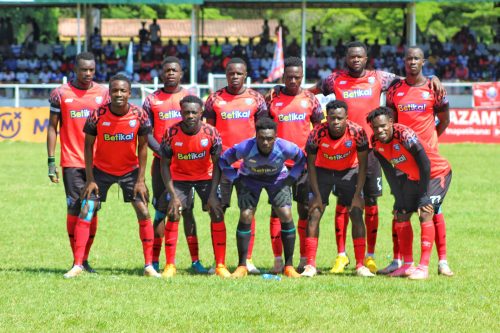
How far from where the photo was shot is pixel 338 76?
11.7 m

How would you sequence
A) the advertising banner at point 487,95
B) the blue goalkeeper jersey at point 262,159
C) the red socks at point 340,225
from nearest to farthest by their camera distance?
the blue goalkeeper jersey at point 262,159
the red socks at point 340,225
the advertising banner at point 487,95

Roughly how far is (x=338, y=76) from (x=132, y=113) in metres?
2.47

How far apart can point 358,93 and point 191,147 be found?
2085 millimetres

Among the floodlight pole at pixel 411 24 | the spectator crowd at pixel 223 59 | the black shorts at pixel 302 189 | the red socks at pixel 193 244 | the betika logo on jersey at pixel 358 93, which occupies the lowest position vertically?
the red socks at pixel 193 244

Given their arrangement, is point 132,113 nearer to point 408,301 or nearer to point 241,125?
point 241,125

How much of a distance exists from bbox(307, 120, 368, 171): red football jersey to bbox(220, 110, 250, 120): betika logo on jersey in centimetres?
81

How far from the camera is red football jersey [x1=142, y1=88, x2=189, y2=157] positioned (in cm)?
1130

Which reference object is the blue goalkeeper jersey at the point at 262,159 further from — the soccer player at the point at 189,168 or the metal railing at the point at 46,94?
the metal railing at the point at 46,94

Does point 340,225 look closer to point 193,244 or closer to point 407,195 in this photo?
point 407,195

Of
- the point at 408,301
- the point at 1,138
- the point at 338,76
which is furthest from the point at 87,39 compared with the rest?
the point at 408,301

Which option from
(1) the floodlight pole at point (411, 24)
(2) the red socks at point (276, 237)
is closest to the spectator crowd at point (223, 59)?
(1) the floodlight pole at point (411, 24)

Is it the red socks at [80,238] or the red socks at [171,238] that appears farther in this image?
the red socks at [171,238]

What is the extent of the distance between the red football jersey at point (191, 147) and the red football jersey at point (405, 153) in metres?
1.72

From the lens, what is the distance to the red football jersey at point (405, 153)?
10.6 m
